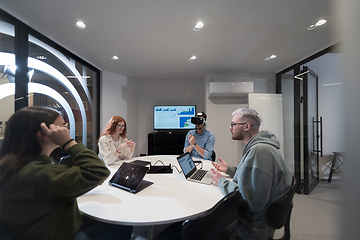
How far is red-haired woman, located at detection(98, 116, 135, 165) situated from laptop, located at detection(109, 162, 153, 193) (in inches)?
24.4

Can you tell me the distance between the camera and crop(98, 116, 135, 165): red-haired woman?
182 centimetres

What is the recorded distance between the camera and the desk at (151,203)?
2.65 feet

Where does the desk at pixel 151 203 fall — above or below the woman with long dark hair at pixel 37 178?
below

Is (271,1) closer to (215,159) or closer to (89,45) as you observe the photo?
(89,45)

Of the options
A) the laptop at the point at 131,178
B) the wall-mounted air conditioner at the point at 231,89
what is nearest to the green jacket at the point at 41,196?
the laptop at the point at 131,178

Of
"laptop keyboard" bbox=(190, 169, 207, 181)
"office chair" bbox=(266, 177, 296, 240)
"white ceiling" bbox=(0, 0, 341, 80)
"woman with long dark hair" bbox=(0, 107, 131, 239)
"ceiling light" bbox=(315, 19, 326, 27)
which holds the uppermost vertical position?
"white ceiling" bbox=(0, 0, 341, 80)

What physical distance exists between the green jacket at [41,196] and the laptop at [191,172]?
0.86 metres

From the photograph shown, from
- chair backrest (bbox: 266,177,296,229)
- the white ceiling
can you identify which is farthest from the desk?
the white ceiling

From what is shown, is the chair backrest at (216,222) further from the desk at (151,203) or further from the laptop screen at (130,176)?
the laptop screen at (130,176)

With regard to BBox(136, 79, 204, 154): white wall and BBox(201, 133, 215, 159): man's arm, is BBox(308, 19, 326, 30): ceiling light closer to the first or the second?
BBox(201, 133, 215, 159): man's arm

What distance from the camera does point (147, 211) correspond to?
866 mm

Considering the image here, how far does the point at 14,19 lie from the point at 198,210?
5.06ft

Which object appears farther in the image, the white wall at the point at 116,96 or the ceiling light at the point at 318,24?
the white wall at the point at 116,96

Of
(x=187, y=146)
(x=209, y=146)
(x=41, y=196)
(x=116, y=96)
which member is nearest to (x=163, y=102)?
(x=116, y=96)
